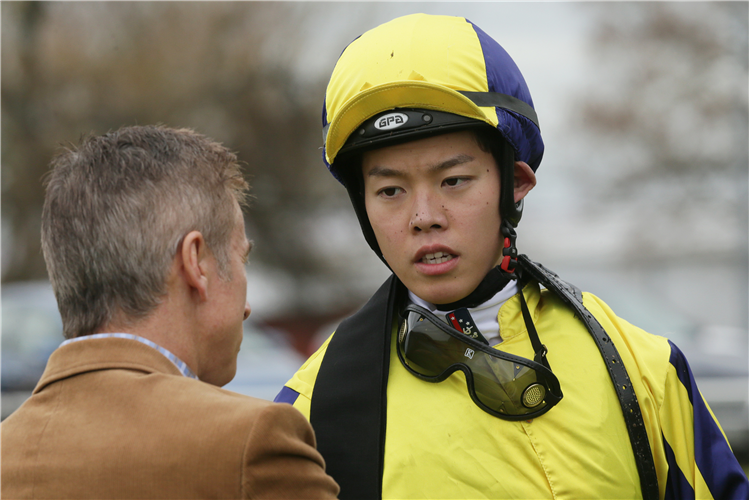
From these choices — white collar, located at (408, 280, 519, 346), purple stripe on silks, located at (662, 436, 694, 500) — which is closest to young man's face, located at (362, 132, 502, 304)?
white collar, located at (408, 280, 519, 346)

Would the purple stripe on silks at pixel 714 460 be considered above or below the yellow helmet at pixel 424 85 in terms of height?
below

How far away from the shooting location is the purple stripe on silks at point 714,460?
1.89 m

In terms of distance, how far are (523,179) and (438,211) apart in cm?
43

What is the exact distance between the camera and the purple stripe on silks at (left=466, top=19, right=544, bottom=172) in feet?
7.00

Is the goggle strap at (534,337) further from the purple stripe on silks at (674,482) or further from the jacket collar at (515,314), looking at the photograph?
the purple stripe on silks at (674,482)

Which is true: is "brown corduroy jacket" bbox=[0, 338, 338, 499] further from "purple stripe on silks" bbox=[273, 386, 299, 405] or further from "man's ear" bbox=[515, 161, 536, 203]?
"man's ear" bbox=[515, 161, 536, 203]

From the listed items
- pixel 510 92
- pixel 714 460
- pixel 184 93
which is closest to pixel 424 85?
pixel 510 92

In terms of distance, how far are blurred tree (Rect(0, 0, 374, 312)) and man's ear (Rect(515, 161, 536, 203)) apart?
10.9 meters

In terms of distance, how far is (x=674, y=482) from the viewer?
6.22 ft

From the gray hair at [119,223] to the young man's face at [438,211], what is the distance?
59 cm

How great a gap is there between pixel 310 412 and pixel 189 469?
26.3 inches

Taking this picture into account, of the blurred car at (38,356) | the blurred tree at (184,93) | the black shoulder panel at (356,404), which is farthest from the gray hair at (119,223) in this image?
the blurred tree at (184,93)

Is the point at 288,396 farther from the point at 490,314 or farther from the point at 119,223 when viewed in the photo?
the point at 119,223

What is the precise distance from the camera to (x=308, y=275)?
13.6 meters
